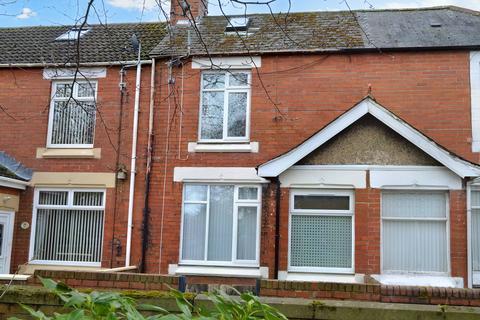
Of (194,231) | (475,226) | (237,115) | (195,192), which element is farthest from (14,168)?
(475,226)

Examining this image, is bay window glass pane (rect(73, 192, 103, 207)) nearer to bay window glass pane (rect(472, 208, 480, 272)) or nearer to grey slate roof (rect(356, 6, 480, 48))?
grey slate roof (rect(356, 6, 480, 48))

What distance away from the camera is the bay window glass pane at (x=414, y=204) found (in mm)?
10898

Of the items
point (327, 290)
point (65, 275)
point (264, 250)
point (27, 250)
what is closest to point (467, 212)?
point (264, 250)

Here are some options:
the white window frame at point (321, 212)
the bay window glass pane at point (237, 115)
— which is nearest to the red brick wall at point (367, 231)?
the white window frame at point (321, 212)

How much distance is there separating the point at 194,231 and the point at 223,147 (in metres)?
2.09

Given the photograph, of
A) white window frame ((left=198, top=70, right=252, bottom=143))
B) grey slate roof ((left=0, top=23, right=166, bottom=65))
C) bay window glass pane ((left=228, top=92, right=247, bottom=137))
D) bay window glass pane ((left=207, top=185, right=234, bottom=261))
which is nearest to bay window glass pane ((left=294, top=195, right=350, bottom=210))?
bay window glass pane ((left=207, top=185, right=234, bottom=261))

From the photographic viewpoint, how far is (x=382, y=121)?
35.1 ft

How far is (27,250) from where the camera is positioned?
13070mm

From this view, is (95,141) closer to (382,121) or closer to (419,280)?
(382,121)

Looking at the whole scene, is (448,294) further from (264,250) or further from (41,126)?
(41,126)

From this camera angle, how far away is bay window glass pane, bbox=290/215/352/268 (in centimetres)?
1121

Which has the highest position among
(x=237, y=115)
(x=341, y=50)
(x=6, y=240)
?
(x=341, y=50)

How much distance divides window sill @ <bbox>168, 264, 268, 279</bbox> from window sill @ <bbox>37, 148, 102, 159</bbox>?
3.36 metres

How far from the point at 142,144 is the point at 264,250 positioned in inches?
154
